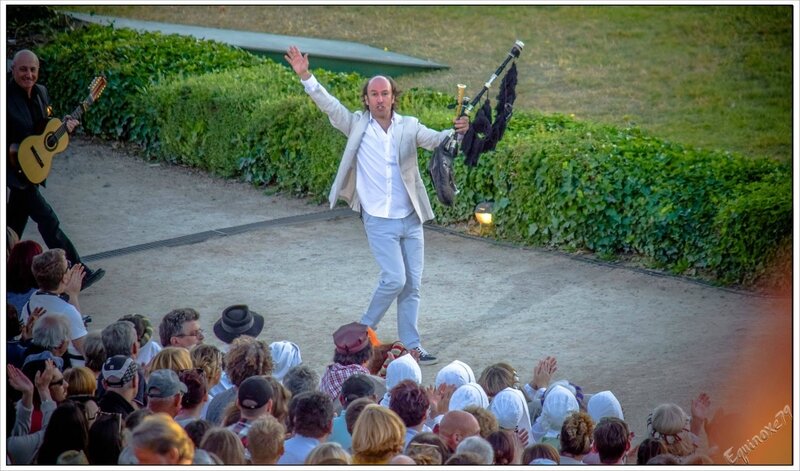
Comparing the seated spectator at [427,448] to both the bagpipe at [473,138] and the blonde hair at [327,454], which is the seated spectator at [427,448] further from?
the bagpipe at [473,138]

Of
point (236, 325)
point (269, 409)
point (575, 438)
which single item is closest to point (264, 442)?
point (269, 409)

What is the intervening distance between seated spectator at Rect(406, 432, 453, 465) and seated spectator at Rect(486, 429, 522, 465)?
8.1 inches

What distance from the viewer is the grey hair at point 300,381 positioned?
660 centimetres

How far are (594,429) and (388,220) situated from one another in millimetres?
3029

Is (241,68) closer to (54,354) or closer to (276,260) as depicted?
(276,260)

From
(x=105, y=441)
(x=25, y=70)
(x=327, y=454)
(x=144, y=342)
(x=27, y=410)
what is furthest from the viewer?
(x=25, y=70)

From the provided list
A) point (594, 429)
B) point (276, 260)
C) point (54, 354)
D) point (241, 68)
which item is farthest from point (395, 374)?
point (241, 68)

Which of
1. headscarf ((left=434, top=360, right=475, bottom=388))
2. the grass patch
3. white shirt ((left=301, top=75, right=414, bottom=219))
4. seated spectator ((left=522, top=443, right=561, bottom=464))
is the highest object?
the grass patch

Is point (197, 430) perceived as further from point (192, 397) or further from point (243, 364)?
point (243, 364)

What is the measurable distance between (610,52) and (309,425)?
14853mm

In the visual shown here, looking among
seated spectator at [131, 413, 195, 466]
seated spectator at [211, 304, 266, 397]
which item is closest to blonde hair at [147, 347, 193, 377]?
seated spectator at [211, 304, 266, 397]

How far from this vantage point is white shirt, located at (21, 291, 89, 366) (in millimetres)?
7691

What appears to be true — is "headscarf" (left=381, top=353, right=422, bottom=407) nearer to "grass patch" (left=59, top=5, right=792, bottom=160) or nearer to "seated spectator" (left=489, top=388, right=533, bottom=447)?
"seated spectator" (left=489, top=388, right=533, bottom=447)

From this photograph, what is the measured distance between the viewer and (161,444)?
501 cm
